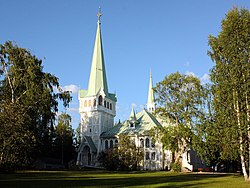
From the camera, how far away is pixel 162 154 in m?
57.3

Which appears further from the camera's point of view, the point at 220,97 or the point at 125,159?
the point at 125,159

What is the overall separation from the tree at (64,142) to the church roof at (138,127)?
7.95 m

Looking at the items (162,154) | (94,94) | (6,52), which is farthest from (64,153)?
(6,52)

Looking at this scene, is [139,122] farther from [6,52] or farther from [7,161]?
[7,161]

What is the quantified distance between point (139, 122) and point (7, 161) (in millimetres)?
36504

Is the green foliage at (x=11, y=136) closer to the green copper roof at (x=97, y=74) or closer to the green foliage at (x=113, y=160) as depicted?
the green foliage at (x=113, y=160)

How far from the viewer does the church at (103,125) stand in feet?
192

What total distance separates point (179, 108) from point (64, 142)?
101ft

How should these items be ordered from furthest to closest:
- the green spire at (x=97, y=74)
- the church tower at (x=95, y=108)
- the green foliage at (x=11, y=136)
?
the green spire at (x=97, y=74) < the church tower at (x=95, y=108) < the green foliage at (x=11, y=136)

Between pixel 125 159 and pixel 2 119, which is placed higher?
pixel 2 119

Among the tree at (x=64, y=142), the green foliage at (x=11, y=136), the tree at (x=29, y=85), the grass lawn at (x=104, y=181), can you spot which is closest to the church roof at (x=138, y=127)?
the tree at (x=64, y=142)

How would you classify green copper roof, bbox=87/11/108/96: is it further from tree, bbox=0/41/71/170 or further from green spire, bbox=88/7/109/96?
tree, bbox=0/41/71/170

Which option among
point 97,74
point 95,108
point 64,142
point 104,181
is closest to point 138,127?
point 95,108

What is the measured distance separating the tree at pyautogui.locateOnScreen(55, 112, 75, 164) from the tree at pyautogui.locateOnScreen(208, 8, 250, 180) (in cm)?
4354
